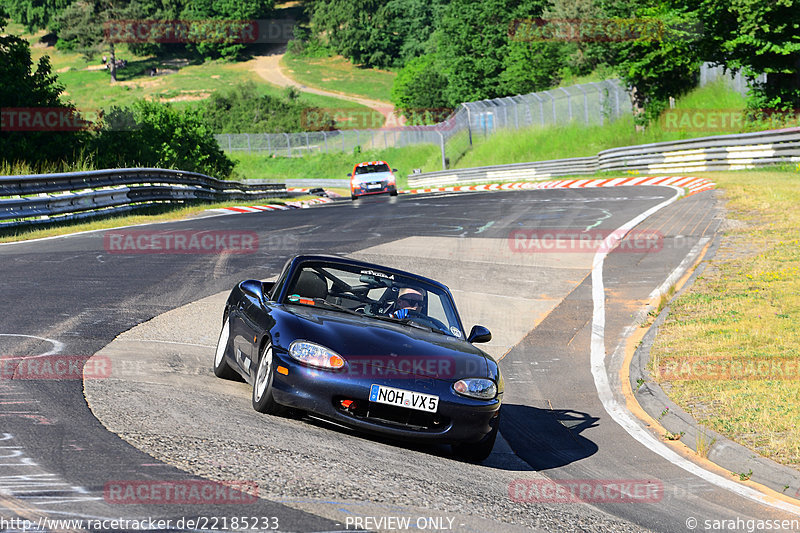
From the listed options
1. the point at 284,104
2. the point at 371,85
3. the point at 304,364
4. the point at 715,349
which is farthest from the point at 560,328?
the point at 371,85

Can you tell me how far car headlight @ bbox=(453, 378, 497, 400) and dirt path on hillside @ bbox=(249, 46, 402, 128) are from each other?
101 meters

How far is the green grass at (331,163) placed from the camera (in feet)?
234

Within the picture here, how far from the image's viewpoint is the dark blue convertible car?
21.4 feet

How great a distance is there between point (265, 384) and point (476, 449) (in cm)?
167

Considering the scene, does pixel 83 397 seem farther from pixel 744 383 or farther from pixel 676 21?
pixel 676 21

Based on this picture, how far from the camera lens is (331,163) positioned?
78312 mm

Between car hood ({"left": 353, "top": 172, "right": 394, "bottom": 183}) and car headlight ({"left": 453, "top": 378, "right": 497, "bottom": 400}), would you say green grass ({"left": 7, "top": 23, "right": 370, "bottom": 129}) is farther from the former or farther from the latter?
car headlight ({"left": 453, "top": 378, "right": 497, "bottom": 400})

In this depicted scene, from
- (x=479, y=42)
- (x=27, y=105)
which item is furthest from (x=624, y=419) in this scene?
(x=479, y=42)

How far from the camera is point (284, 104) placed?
→ 102625 millimetres

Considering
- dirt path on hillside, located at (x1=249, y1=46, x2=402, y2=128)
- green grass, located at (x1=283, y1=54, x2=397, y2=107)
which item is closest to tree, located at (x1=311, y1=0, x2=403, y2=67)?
green grass, located at (x1=283, y1=54, x2=397, y2=107)

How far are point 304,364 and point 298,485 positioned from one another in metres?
1.62
